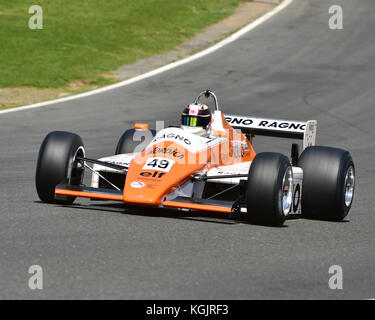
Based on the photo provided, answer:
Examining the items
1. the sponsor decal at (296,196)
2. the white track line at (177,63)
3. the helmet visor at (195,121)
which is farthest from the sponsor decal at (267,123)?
the white track line at (177,63)

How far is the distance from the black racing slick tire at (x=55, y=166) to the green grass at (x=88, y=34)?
12.0 m

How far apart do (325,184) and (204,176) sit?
1.40m

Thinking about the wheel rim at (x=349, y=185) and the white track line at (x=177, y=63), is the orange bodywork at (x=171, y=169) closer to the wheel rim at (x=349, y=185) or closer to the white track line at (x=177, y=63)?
the wheel rim at (x=349, y=185)

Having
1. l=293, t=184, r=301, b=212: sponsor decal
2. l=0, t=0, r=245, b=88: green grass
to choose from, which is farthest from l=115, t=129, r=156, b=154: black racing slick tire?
l=0, t=0, r=245, b=88: green grass

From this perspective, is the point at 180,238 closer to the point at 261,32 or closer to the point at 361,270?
the point at 361,270

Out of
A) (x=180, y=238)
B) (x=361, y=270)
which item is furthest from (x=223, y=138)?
(x=361, y=270)

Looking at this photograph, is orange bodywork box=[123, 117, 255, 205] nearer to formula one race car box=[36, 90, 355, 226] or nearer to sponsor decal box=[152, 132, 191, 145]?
formula one race car box=[36, 90, 355, 226]

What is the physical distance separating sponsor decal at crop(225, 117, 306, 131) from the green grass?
10.6 m

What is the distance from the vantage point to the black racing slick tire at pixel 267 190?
9219 millimetres

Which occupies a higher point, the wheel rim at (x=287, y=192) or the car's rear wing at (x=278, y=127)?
the car's rear wing at (x=278, y=127)

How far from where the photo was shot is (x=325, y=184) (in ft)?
32.8

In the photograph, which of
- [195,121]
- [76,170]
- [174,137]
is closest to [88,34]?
[195,121]

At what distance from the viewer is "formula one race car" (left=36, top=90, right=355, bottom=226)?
9305 millimetres
